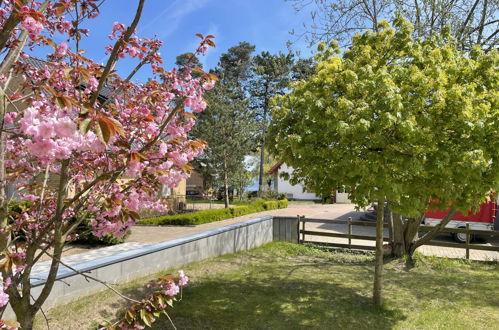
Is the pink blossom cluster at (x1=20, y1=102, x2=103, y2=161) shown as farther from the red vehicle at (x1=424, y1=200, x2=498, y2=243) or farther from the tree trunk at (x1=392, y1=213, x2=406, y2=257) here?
the red vehicle at (x1=424, y1=200, x2=498, y2=243)

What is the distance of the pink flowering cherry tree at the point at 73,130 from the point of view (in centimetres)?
208

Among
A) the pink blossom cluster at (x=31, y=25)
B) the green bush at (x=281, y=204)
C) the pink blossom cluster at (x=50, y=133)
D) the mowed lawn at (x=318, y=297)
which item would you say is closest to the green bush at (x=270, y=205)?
the green bush at (x=281, y=204)

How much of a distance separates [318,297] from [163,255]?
3.75 m

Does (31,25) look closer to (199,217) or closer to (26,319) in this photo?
(26,319)

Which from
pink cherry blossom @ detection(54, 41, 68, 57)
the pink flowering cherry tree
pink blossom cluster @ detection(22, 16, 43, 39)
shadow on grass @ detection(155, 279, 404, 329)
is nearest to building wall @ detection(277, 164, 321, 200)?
shadow on grass @ detection(155, 279, 404, 329)

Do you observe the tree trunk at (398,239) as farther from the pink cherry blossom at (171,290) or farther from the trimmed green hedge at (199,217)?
the trimmed green hedge at (199,217)

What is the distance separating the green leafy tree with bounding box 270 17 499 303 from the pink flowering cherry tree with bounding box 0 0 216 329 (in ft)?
8.86

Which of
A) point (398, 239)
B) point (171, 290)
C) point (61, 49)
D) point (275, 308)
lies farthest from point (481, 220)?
point (61, 49)

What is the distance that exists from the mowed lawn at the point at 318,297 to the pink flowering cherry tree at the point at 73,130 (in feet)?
9.12

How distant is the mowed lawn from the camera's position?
599cm

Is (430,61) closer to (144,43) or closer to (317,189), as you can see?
(317,189)

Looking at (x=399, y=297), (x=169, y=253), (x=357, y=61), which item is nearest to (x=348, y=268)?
(x=399, y=297)

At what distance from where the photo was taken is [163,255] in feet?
27.8

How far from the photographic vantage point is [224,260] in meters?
10.2
